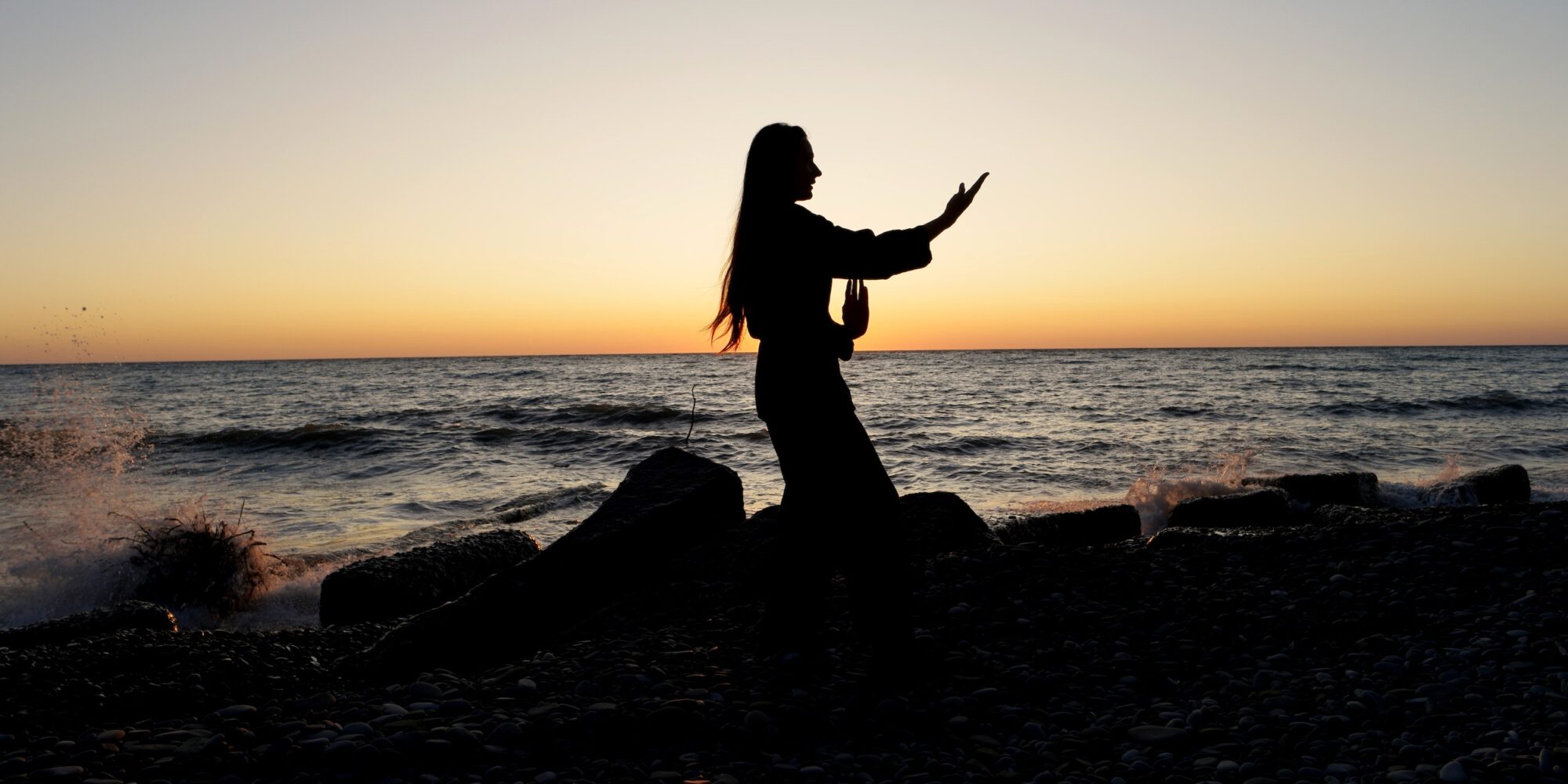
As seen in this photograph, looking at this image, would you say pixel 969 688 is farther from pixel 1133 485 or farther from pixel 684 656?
pixel 1133 485

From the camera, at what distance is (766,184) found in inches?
146

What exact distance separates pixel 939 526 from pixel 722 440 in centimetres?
1466

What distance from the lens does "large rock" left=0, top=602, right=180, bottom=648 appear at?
20.8ft

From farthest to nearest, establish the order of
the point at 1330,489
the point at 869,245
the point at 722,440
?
the point at 722,440
the point at 1330,489
the point at 869,245

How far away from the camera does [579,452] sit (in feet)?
65.3

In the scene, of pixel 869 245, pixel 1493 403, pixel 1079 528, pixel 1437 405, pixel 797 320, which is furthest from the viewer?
pixel 1493 403

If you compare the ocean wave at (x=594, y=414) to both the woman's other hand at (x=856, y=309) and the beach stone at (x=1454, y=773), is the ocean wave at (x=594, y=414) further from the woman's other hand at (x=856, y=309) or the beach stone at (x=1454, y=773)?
the beach stone at (x=1454, y=773)

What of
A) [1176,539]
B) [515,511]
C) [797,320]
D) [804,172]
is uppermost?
[804,172]

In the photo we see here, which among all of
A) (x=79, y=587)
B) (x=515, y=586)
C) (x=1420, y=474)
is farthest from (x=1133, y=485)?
(x=79, y=587)

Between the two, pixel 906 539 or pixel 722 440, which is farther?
pixel 722 440

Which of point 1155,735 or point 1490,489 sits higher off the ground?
point 1155,735

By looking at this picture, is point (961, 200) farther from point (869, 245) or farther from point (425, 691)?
point (425, 691)

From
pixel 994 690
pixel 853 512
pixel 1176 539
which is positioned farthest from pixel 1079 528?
pixel 853 512

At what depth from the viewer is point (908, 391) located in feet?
Answer: 121
